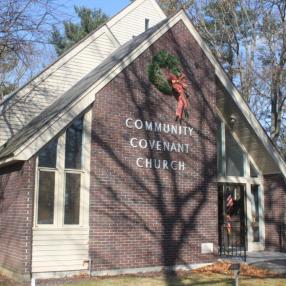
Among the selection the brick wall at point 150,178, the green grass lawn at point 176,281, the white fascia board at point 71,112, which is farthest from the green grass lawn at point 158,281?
the white fascia board at point 71,112

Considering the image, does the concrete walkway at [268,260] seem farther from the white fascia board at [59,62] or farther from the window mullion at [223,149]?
the white fascia board at [59,62]

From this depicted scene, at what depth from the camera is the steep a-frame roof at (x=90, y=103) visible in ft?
40.7

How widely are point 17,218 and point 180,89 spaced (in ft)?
19.6

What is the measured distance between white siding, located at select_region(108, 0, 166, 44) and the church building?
3.05m

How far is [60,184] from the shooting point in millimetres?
12852

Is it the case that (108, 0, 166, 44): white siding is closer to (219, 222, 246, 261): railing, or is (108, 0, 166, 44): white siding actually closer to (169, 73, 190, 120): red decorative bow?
(169, 73, 190, 120): red decorative bow

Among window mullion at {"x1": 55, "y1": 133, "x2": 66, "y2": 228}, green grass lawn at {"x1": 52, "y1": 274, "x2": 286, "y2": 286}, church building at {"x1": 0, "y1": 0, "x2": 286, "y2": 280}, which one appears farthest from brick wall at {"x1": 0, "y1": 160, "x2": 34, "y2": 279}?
green grass lawn at {"x1": 52, "y1": 274, "x2": 286, "y2": 286}

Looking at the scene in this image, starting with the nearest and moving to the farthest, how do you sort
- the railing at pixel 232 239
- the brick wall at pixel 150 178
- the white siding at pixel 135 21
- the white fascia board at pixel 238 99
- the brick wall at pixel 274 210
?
the brick wall at pixel 150 178 < the white fascia board at pixel 238 99 < the railing at pixel 232 239 < the brick wall at pixel 274 210 < the white siding at pixel 135 21

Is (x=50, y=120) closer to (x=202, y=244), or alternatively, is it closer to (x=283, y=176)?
(x=202, y=244)

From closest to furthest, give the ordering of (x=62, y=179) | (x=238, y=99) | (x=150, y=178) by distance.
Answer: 1. (x=62, y=179)
2. (x=150, y=178)
3. (x=238, y=99)

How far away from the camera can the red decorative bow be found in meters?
15.3

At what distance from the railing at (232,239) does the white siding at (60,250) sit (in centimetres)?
570

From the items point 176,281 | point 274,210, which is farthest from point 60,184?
point 274,210

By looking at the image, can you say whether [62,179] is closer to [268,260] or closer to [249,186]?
[268,260]
